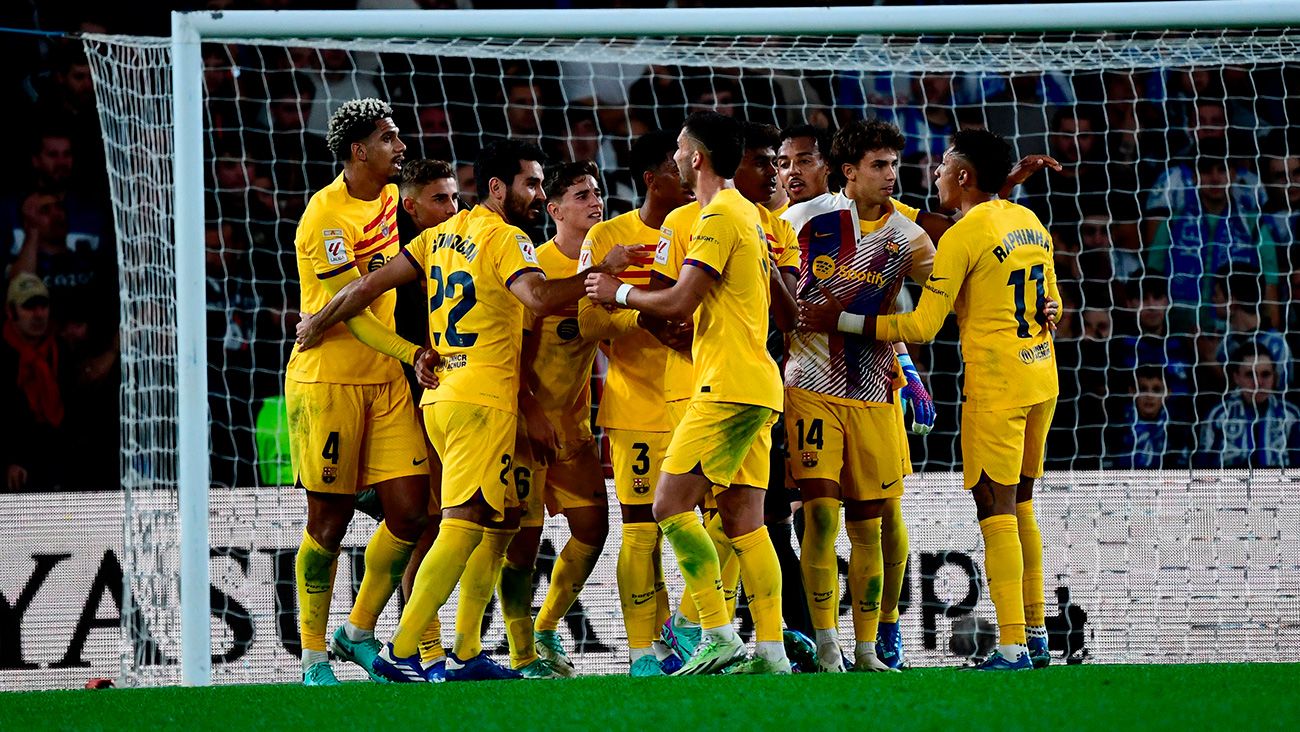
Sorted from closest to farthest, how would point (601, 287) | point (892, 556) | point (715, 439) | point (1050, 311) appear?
point (715, 439) < point (601, 287) < point (1050, 311) < point (892, 556)

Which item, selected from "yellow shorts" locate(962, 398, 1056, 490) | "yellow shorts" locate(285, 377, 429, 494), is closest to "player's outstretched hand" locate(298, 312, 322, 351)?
"yellow shorts" locate(285, 377, 429, 494)

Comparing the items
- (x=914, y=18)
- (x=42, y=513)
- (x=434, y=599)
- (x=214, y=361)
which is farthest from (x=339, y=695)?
(x=214, y=361)

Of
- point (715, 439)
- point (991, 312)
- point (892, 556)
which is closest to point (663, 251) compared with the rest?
point (715, 439)

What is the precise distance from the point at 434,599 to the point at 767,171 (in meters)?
2.04

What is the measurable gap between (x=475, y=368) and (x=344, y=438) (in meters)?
0.77

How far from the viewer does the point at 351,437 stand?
625 cm

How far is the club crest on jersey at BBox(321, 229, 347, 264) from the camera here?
6277mm

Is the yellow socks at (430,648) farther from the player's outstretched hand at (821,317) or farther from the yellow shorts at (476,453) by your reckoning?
the player's outstretched hand at (821,317)

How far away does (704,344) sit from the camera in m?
5.51

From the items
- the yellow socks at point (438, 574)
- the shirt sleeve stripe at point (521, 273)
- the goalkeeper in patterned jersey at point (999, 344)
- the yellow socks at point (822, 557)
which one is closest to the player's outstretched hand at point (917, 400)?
the goalkeeper in patterned jersey at point (999, 344)

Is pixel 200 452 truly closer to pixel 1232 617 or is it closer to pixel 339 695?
pixel 339 695

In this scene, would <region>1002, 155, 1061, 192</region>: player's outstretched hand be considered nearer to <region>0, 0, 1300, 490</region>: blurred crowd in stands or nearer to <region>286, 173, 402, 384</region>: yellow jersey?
<region>0, 0, 1300, 490</region>: blurred crowd in stands

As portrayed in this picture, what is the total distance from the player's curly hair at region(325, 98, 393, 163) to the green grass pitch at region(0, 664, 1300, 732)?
224 centimetres

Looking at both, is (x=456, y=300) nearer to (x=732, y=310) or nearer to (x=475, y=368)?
(x=475, y=368)
